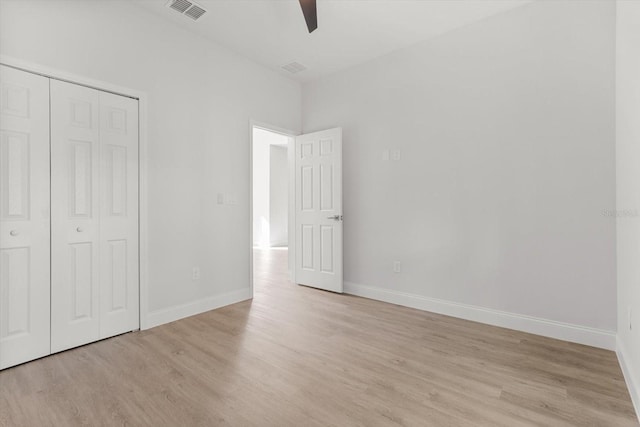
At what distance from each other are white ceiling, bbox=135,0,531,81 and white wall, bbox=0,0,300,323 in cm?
26

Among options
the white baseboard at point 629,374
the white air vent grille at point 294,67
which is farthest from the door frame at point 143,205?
the white baseboard at point 629,374

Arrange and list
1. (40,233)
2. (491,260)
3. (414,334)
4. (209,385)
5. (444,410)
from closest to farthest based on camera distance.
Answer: (444,410), (209,385), (40,233), (414,334), (491,260)

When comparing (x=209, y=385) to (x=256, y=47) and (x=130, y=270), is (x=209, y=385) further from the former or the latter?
(x=256, y=47)

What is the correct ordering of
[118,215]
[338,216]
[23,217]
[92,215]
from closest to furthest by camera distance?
[23,217], [92,215], [118,215], [338,216]

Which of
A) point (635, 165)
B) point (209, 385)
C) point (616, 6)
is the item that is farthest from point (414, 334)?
point (616, 6)

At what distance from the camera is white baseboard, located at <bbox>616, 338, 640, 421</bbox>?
170cm

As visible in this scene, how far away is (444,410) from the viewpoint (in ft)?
5.57

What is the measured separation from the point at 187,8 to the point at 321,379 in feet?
10.8

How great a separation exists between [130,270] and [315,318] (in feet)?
5.84

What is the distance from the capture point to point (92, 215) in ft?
8.37

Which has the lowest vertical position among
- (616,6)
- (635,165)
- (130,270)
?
(130,270)

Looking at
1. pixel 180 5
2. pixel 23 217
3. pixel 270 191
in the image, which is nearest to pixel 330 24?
pixel 180 5

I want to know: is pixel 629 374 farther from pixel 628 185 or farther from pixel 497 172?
pixel 497 172

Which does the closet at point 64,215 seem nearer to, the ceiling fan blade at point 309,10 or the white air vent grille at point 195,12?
the white air vent grille at point 195,12
